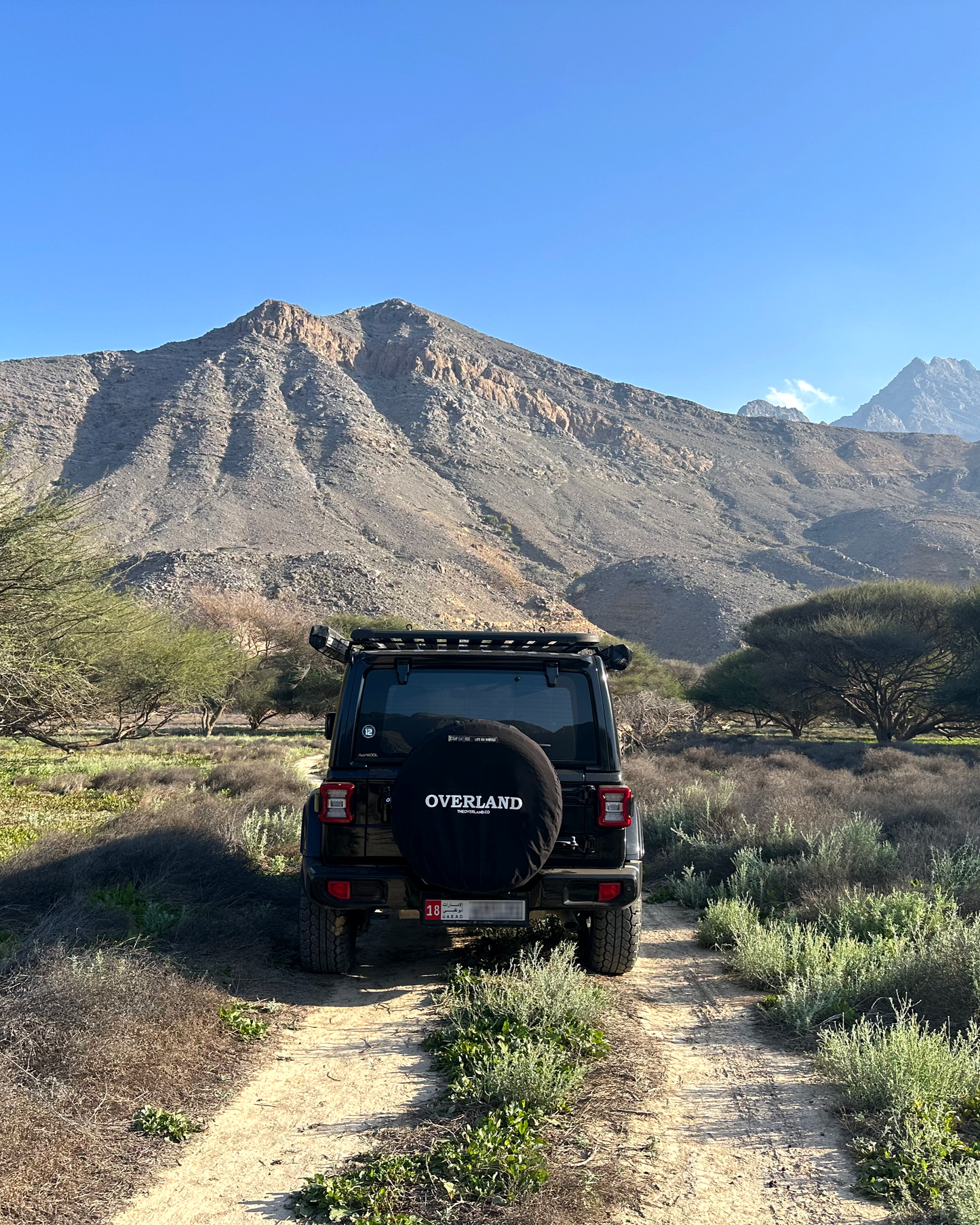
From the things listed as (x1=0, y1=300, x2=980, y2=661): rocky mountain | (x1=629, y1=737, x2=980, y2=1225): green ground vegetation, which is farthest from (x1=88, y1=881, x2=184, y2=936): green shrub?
(x1=0, y1=300, x2=980, y2=661): rocky mountain

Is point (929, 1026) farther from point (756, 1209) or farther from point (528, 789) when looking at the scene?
point (528, 789)

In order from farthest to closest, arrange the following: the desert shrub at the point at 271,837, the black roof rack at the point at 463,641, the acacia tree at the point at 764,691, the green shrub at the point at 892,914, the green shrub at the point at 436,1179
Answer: the acacia tree at the point at 764,691, the desert shrub at the point at 271,837, the green shrub at the point at 892,914, the black roof rack at the point at 463,641, the green shrub at the point at 436,1179

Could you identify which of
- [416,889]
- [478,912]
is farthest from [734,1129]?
[416,889]

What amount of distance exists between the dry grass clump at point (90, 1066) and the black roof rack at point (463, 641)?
2502 millimetres

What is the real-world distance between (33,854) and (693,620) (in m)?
78.5

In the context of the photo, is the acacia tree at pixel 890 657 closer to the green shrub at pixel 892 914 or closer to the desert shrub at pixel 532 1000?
the green shrub at pixel 892 914

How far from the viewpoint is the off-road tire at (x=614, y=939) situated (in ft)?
18.6

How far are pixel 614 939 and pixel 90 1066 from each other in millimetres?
3337

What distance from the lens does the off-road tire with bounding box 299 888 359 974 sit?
5711 mm

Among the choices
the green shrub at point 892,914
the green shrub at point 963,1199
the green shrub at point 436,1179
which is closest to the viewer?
the green shrub at point 963,1199

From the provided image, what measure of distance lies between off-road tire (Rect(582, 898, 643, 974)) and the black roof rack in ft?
6.11

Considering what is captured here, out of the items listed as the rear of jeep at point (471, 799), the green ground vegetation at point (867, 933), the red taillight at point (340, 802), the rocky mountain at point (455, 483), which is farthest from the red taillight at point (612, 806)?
the rocky mountain at point (455, 483)

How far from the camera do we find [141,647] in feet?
82.8

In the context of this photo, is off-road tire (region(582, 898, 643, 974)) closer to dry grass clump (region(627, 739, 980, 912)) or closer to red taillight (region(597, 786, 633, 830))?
red taillight (region(597, 786, 633, 830))
